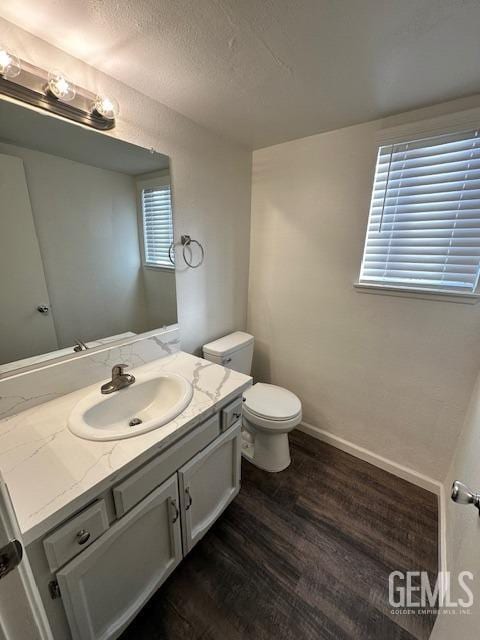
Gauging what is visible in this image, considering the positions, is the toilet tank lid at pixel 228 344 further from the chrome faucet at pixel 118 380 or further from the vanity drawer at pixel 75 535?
the vanity drawer at pixel 75 535

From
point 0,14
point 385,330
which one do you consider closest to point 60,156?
point 0,14

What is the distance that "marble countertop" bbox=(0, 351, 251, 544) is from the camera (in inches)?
26.4

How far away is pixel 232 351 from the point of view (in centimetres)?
186

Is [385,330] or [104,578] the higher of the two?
[385,330]

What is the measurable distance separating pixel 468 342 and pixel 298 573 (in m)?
1.45

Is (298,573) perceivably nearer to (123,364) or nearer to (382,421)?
(382,421)

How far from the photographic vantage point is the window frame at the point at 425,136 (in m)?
1.26

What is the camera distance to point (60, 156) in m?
1.04

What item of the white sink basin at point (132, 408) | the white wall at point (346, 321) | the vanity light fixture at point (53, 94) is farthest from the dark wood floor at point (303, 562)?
the vanity light fixture at point (53, 94)

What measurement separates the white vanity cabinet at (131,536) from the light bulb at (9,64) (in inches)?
53.6

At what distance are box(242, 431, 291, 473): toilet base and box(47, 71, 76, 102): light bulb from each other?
6.43 ft

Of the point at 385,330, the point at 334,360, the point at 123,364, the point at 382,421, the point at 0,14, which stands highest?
the point at 0,14

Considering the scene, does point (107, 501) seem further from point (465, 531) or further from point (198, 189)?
point (198, 189)

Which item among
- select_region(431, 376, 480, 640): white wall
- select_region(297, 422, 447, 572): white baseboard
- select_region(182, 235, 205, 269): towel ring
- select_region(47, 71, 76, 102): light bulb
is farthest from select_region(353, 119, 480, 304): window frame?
select_region(47, 71, 76, 102): light bulb
